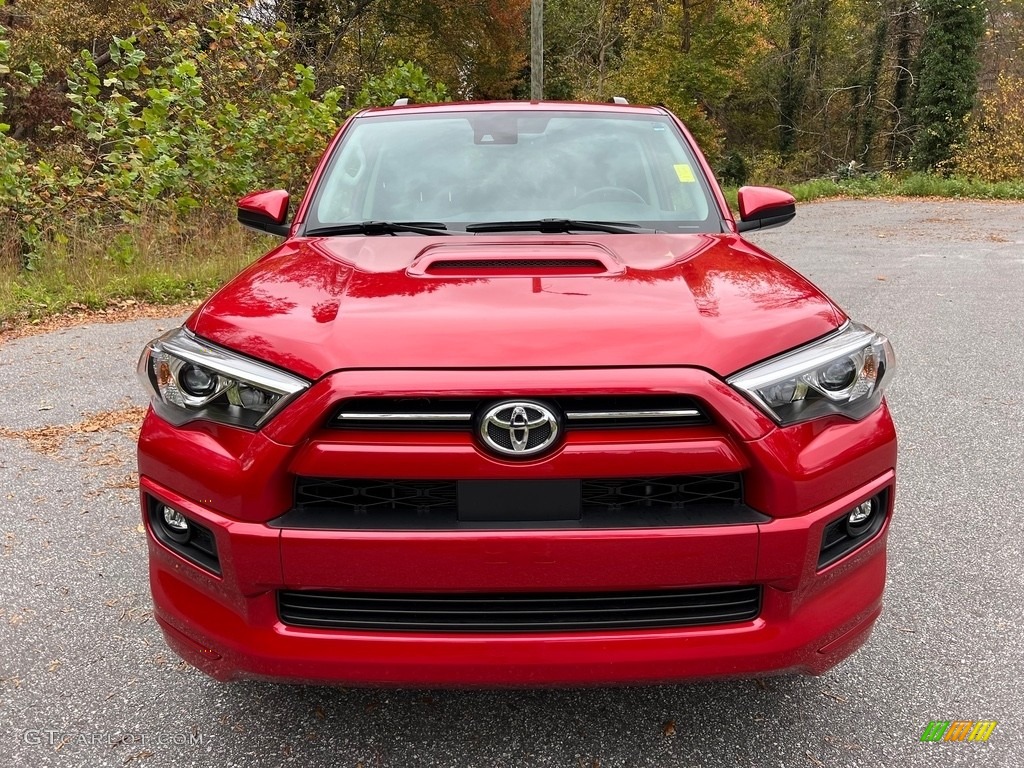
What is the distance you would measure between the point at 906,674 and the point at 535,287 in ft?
5.28

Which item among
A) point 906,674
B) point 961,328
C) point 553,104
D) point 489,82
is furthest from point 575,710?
point 489,82

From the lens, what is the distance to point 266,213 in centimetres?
305

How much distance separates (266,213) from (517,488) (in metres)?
1.93

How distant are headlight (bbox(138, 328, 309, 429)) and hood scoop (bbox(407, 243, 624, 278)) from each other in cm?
55

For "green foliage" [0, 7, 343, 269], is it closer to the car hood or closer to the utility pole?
the car hood

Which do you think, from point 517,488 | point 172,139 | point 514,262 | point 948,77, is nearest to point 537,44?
point 172,139

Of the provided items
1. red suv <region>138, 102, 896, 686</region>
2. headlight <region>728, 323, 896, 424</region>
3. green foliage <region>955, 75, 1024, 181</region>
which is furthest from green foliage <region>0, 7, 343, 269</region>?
green foliage <region>955, 75, 1024, 181</region>

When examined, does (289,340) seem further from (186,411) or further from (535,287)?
(535,287)

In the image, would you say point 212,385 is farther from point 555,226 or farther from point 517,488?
point 555,226

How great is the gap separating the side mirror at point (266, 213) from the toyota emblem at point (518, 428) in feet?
5.83

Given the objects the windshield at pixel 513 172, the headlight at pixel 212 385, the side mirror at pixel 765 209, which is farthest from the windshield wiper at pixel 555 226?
the headlight at pixel 212 385

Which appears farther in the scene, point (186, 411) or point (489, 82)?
point (489, 82)

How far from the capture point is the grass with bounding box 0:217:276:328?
298 inches

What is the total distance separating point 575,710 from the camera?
84.7 inches
